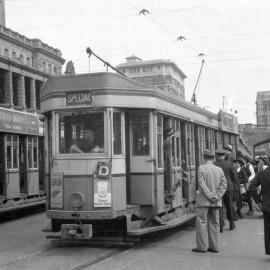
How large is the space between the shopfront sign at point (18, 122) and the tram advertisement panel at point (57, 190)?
5.07 m

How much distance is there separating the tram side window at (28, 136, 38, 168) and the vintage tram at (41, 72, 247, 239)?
559cm

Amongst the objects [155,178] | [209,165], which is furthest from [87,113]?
[209,165]

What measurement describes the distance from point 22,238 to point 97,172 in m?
3.01

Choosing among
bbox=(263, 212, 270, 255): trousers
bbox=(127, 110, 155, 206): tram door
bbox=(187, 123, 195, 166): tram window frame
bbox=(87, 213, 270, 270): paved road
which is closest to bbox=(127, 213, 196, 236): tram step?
bbox=(87, 213, 270, 270): paved road

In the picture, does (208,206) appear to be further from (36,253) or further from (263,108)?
(263,108)

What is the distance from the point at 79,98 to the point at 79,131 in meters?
0.58

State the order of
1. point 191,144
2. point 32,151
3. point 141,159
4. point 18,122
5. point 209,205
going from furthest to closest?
point 32,151 → point 18,122 → point 191,144 → point 141,159 → point 209,205

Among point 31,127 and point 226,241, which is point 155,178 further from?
point 31,127

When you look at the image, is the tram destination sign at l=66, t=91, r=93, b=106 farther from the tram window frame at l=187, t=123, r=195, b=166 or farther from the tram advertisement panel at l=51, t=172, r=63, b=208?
the tram window frame at l=187, t=123, r=195, b=166

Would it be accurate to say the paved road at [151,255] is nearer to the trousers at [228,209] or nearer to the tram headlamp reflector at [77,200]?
the trousers at [228,209]

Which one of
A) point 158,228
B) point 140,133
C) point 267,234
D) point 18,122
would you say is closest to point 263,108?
point 18,122

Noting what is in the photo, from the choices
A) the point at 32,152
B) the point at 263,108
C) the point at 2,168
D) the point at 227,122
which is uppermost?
the point at 263,108

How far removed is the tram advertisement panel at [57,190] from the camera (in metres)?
9.05

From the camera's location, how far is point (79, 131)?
9.33 metres
